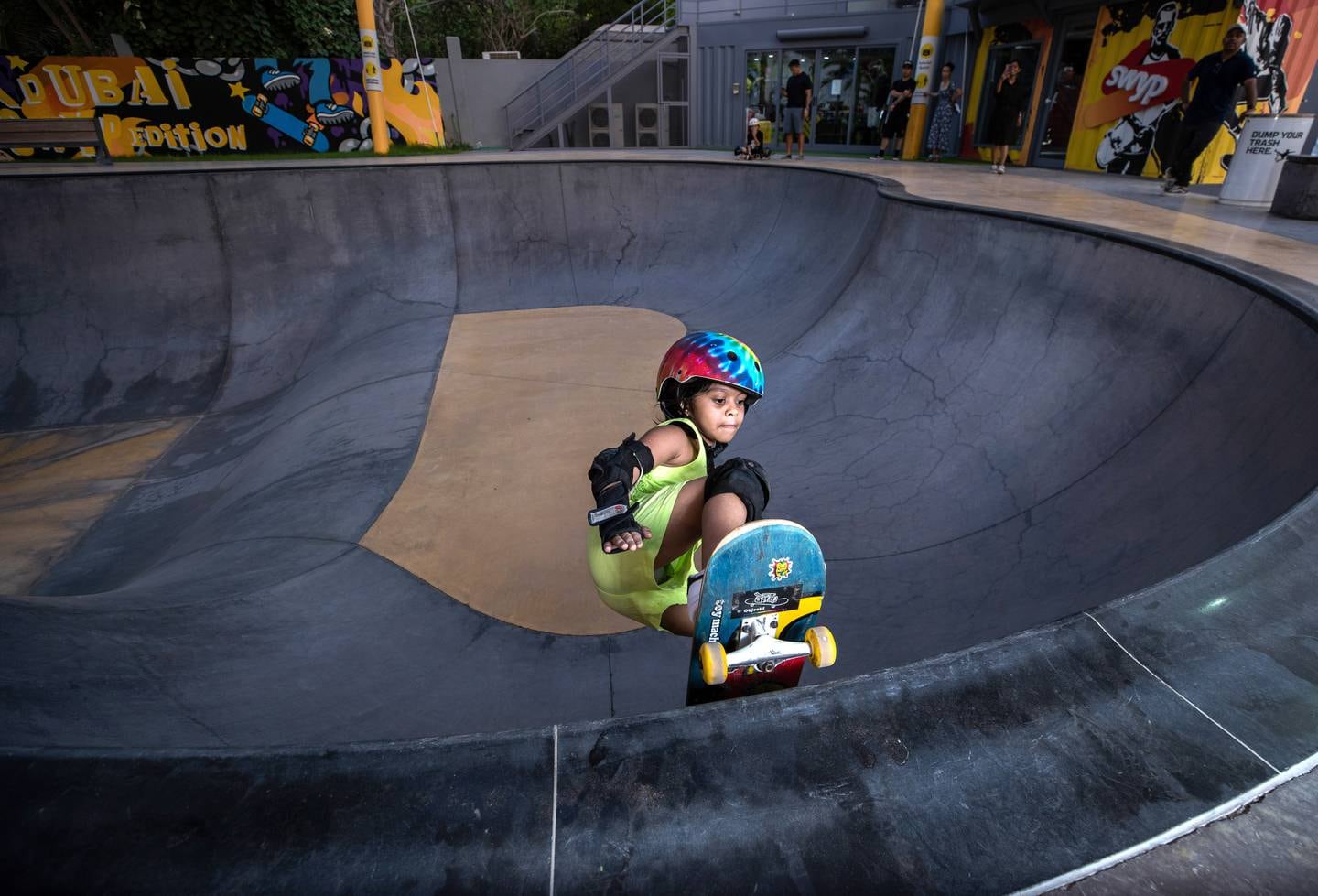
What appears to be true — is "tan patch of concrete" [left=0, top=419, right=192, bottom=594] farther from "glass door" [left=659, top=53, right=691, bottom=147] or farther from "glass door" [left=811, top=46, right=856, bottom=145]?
"glass door" [left=811, top=46, right=856, bottom=145]

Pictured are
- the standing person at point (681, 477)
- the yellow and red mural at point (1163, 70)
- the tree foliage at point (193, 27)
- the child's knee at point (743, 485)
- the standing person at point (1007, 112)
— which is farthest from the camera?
the tree foliage at point (193, 27)

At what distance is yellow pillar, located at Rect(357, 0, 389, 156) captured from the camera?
14750 millimetres

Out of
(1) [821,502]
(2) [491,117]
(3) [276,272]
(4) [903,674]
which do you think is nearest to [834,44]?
(2) [491,117]

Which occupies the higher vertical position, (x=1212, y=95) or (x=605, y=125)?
(x=1212, y=95)

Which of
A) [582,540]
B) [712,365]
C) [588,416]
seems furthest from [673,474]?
[588,416]

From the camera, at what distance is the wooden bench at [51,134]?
474 inches

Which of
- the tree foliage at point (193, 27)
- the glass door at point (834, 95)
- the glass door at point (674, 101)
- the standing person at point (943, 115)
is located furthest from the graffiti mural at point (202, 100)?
the standing person at point (943, 115)

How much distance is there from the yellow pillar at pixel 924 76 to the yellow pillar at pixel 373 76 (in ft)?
40.9

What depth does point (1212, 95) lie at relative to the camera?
26.2ft

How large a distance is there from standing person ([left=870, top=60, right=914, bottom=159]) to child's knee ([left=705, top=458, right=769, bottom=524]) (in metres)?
16.3

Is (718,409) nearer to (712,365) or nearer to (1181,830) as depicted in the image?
(712,365)

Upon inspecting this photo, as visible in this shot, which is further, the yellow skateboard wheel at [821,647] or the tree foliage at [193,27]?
the tree foliage at [193,27]

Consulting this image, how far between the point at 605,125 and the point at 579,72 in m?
1.78

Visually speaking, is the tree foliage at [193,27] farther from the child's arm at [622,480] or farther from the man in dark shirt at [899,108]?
the child's arm at [622,480]
